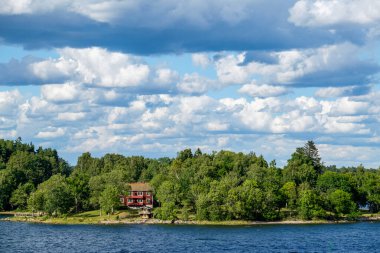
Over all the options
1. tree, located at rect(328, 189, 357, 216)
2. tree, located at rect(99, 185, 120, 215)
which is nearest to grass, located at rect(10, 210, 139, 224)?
tree, located at rect(99, 185, 120, 215)

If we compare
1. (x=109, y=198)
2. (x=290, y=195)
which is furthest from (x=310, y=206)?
(x=109, y=198)

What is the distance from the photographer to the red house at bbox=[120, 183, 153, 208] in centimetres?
17325

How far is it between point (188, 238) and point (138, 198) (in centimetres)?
6058

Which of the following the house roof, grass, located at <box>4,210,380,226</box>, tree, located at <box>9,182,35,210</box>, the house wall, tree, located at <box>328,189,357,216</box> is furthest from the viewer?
tree, located at <box>9,182,35,210</box>

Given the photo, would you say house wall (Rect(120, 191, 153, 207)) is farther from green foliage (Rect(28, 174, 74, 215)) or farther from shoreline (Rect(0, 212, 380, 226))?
shoreline (Rect(0, 212, 380, 226))

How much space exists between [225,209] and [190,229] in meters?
17.8

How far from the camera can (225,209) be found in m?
148

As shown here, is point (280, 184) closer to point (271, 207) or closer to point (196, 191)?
point (271, 207)

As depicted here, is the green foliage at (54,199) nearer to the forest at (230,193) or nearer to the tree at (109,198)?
the forest at (230,193)

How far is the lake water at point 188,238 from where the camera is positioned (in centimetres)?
10056

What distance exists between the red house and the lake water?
99.6 ft

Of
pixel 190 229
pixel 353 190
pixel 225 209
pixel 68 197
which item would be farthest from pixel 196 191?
pixel 353 190

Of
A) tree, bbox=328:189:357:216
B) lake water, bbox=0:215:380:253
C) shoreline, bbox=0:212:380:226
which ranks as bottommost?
lake water, bbox=0:215:380:253

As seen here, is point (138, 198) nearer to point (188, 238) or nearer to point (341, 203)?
point (341, 203)
